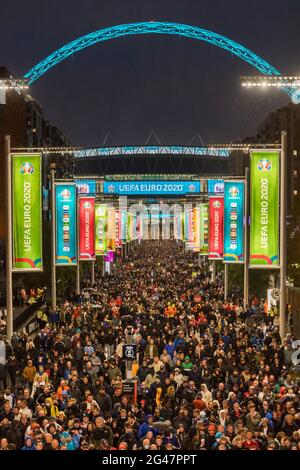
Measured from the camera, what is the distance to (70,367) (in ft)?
69.7

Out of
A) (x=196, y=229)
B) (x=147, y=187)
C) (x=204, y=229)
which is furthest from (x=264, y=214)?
(x=147, y=187)

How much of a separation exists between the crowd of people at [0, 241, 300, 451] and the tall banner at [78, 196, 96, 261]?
5.75 m

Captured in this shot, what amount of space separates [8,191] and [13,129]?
77851 mm

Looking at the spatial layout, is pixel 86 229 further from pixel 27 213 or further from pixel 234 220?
pixel 27 213

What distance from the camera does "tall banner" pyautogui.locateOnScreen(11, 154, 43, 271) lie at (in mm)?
23453

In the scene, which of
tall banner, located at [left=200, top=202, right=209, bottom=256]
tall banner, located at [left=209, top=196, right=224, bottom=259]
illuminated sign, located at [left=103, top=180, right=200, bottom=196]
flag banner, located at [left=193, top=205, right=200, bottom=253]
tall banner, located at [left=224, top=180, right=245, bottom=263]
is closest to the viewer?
tall banner, located at [left=224, top=180, right=245, bottom=263]

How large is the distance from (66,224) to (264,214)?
11186mm

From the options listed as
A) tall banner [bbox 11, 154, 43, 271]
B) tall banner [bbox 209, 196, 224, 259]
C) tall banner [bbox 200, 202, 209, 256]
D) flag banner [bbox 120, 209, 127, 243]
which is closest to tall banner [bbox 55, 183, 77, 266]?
tall banner [bbox 209, 196, 224, 259]

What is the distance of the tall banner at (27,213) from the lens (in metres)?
23.5

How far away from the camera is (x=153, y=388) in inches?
773

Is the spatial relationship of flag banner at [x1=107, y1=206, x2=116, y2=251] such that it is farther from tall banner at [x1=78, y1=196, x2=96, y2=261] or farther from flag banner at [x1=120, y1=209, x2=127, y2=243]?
tall banner at [x1=78, y1=196, x2=96, y2=261]

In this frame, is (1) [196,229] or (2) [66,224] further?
(1) [196,229]

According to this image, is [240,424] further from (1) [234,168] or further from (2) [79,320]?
(1) [234,168]

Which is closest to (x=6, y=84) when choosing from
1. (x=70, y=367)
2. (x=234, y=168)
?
(x=70, y=367)
